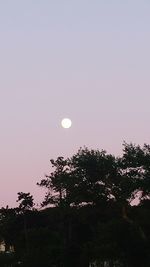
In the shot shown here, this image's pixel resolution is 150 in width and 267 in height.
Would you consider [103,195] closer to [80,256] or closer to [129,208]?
[129,208]

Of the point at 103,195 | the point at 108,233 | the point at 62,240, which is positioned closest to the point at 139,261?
the point at 108,233

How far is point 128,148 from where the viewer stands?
67.6 m

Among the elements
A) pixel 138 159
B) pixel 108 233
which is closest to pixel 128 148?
pixel 138 159

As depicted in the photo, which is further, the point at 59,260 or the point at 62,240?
the point at 62,240

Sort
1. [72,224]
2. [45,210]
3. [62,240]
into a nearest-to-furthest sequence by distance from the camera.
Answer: [62,240] → [72,224] → [45,210]

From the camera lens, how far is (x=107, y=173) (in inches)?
2478

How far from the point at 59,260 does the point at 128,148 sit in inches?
738

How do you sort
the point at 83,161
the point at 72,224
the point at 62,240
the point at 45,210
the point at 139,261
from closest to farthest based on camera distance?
the point at 139,261 < the point at 83,161 < the point at 62,240 < the point at 72,224 < the point at 45,210

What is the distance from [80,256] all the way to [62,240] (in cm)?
562

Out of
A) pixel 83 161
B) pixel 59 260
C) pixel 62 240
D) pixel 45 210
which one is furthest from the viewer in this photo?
pixel 45 210

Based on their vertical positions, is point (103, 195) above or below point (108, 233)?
above

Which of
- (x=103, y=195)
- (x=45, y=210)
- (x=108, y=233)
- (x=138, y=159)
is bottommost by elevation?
(x=108, y=233)

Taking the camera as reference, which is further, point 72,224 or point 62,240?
point 72,224

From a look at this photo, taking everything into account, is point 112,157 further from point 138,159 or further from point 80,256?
point 80,256
